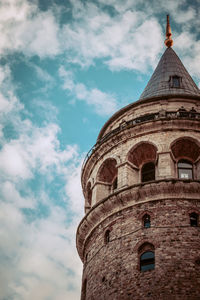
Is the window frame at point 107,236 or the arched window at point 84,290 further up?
the window frame at point 107,236

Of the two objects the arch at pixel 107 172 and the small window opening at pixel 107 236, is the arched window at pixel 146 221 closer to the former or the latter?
the small window opening at pixel 107 236

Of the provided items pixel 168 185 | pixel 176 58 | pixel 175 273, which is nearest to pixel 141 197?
pixel 168 185

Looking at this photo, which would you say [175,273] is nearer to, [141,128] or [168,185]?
[168,185]

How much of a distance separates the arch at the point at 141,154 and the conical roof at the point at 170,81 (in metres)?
4.54

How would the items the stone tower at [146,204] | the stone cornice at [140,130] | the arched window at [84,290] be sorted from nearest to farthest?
the stone tower at [146,204] < the arched window at [84,290] < the stone cornice at [140,130]

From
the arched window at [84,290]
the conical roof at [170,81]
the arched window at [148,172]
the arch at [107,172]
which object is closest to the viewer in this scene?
the arched window at [84,290]

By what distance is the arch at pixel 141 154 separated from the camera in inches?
1058

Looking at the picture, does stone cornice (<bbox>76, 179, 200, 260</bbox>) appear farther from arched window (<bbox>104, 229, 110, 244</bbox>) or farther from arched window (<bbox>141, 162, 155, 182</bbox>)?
arched window (<bbox>141, 162, 155, 182</bbox>)

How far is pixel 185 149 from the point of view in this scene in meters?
26.7

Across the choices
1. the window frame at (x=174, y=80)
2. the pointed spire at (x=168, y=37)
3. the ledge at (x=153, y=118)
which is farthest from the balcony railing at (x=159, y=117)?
the pointed spire at (x=168, y=37)

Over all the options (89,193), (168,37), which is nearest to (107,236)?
(89,193)

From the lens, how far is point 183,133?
26625mm

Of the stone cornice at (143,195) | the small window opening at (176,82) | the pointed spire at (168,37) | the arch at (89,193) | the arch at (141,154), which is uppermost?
the pointed spire at (168,37)

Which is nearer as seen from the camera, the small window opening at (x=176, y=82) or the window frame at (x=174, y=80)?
the window frame at (x=174, y=80)
